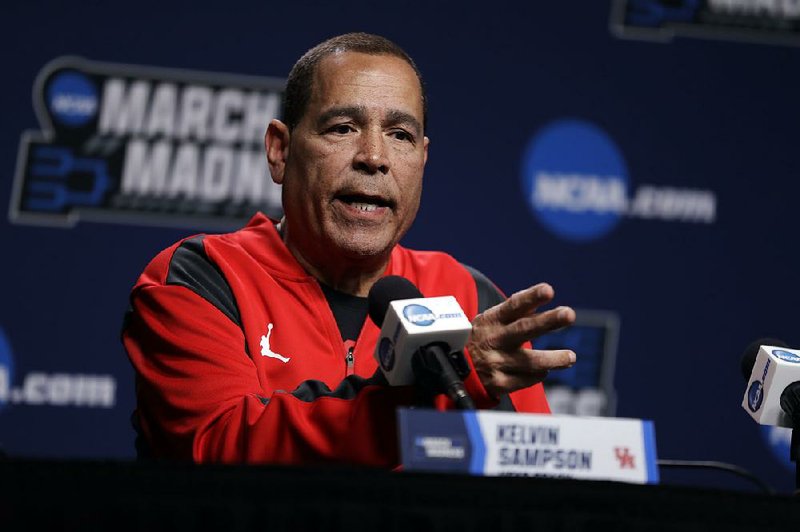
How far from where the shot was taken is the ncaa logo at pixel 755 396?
4.48 ft

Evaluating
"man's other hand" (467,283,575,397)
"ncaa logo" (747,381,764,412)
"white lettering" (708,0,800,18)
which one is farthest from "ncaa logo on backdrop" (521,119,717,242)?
"man's other hand" (467,283,575,397)

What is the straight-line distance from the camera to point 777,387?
4.38ft

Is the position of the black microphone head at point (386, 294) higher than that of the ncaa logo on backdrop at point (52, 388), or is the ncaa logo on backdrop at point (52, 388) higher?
the black microphone head at point (386, 294)

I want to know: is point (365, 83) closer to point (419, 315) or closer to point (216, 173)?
point (419, 315)

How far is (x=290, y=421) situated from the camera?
4.56 ft

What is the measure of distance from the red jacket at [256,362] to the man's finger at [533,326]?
6 cm

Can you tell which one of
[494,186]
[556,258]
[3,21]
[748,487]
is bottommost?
[748,487]

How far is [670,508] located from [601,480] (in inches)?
2.5

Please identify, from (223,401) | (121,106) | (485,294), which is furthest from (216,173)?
(223,401)

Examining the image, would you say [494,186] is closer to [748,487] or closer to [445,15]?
[445,15]

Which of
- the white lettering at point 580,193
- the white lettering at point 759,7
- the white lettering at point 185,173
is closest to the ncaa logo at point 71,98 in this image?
the white lettering at point 185,173

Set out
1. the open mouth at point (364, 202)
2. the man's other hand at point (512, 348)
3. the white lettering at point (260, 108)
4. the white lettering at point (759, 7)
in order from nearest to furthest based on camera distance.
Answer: the man's other hand at point (512, 348) → the open mouth at point (364, 202) → the white lettering at point (260, 108) → the white lettering at point (759, 7)

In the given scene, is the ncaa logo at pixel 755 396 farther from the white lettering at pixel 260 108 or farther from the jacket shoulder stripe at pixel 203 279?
the white lettering at pixel 260 108

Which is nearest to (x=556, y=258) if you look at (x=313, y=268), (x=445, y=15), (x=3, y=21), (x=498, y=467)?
Answer: (x=445, y=15)
